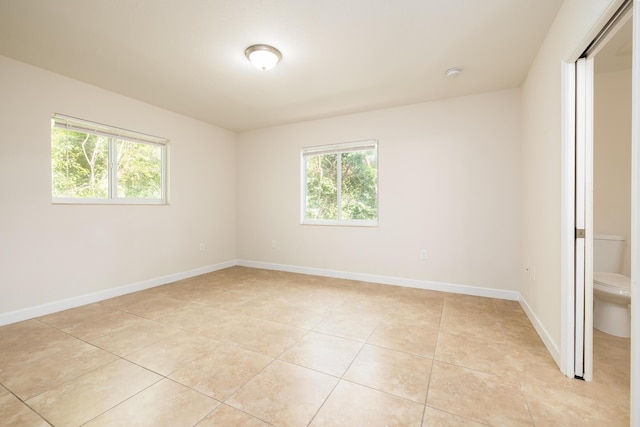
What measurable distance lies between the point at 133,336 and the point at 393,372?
2.11 m

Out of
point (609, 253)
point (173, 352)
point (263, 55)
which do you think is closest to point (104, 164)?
point (263, 55)

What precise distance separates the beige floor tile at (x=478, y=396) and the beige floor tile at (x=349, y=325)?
26.2 inches

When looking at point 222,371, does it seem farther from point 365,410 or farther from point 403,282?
point 403,282

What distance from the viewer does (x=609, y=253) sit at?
266cm

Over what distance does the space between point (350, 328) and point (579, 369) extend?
61.3 inches

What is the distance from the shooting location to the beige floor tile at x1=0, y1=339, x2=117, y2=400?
1.64m

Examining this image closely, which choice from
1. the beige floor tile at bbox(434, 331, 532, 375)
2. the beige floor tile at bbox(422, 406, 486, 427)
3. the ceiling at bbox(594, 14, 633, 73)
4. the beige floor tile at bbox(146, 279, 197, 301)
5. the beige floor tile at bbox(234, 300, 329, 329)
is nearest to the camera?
the beige floor tile at bbox(422, 406, 486, 427)

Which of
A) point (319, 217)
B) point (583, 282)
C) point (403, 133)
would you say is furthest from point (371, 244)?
point (583, 282)

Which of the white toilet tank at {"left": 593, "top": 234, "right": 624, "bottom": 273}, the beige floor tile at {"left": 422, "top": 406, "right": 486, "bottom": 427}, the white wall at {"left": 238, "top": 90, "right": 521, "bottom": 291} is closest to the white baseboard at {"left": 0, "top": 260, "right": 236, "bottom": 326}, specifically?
the white wall at {"left": 238, "top": 90, "right": 521, "bottom": 291}

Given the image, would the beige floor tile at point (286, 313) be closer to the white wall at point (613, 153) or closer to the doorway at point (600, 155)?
the doorway at point (600, 155)

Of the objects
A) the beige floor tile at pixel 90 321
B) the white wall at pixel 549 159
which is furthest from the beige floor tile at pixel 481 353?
the beige floor tile at pixel 90 321

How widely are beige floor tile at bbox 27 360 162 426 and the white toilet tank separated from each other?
13.0 ft

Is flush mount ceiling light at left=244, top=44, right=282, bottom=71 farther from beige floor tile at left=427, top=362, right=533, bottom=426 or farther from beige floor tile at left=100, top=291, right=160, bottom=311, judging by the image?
beige floor tile at left=100, top=291, right=160, bottom=311

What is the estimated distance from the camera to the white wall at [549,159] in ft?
5.35
